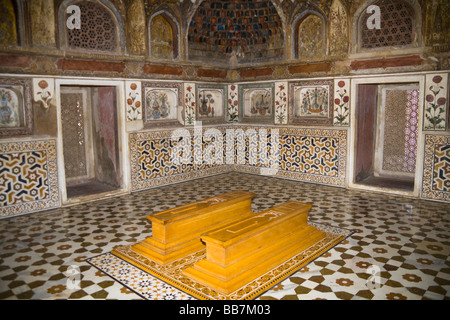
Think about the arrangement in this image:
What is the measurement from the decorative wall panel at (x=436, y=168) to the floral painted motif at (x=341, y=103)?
1.67 metres

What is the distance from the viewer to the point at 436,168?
676 centimetres

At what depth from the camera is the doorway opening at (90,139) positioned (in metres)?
7.88

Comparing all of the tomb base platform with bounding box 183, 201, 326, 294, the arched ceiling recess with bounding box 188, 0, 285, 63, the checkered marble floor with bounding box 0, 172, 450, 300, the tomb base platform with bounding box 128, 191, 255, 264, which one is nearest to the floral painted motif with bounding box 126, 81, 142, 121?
the checkered marble floor with bounding box 0, 172, 450, 300

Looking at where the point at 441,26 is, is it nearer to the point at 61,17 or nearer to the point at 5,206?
the point at 61,17

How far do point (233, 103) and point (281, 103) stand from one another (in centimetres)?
160

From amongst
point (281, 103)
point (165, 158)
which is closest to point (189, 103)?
point (165, 158)

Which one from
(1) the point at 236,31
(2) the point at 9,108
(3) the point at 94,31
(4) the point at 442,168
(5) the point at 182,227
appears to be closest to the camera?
(5) the point at 182,227

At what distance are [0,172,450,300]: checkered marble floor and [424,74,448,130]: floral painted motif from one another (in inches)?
58.4

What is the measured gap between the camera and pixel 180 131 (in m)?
8.73

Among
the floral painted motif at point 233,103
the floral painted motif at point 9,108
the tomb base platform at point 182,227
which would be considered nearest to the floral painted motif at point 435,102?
the tomb base platform at point 182,227

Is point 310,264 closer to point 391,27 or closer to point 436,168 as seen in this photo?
point 436,168

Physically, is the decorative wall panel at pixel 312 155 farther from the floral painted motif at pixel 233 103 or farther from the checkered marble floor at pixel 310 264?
the floral painted motif at pixel 233 103

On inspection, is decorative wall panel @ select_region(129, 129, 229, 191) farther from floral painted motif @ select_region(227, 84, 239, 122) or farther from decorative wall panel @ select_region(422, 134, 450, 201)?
decorative wall panel @ select_region(422, 134, 450, 201)

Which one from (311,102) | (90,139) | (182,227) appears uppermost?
(311,102)
